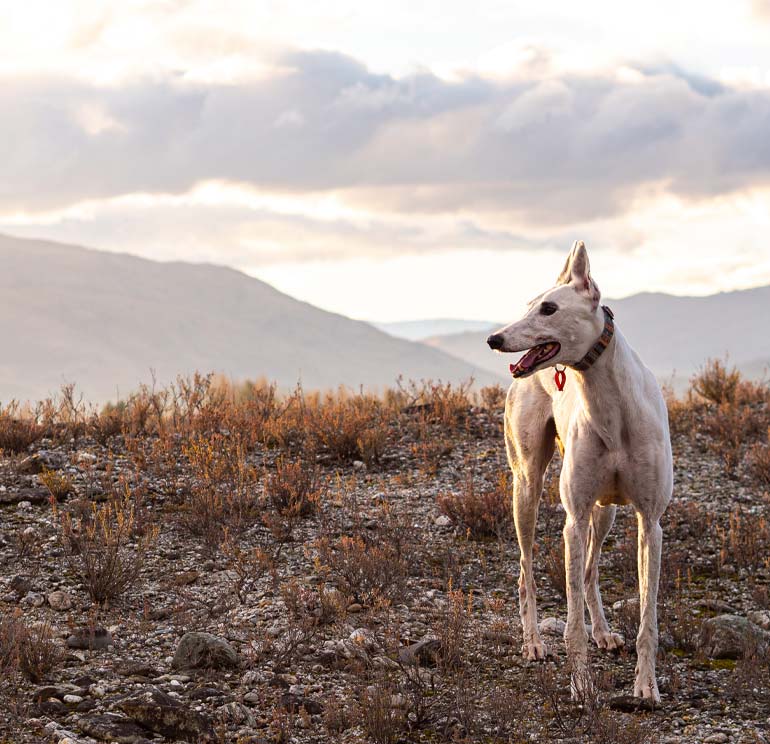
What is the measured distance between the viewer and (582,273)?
202 inches

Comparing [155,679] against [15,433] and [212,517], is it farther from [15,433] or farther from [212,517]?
[15,433]

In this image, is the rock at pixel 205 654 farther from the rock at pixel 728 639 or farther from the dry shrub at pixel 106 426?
the dry shrub at pixel 106 426

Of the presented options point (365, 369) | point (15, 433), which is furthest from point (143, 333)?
point (15, 433)

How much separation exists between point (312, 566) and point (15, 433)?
426 cm

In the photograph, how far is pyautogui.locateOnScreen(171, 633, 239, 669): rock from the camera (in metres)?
5.71

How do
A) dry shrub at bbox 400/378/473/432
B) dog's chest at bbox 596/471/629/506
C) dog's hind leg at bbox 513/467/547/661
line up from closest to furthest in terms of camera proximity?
dog's chest at bbox 596/471/629/506 < dog's hind leg at bbox 513/467/547/661 < dry shrub at bbox 400/378/473/432

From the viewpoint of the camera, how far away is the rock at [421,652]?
5.79 m

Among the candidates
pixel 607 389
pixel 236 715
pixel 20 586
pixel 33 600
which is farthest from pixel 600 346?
pixel 20 586

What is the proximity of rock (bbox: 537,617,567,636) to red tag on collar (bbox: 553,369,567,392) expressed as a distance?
5.60 ft

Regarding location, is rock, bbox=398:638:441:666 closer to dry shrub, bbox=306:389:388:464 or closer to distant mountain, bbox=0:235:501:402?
dry shrub, bbox=306:389:388:464

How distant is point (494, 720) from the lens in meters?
5.05

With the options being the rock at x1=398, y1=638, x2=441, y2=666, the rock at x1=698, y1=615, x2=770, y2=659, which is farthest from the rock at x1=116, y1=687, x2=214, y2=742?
the rock at x1=698, y1=615, x2=770, y2=659

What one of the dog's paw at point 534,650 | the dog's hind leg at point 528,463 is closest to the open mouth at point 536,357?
the dog's hind leg at point 528,463

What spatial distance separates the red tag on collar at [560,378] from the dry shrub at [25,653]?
123 inches
